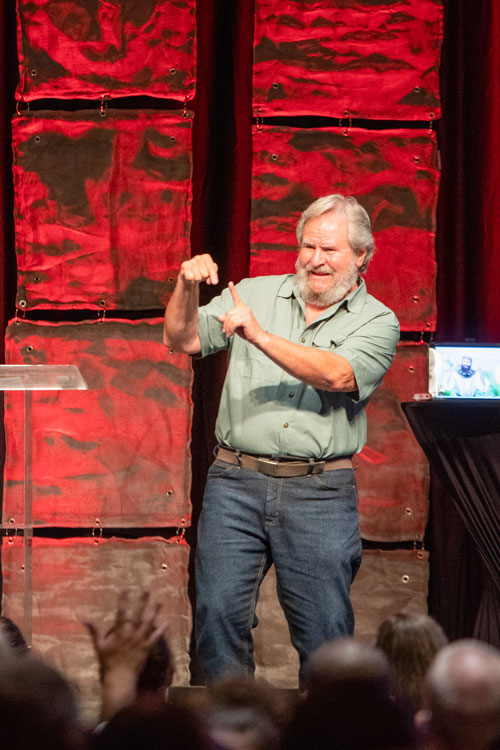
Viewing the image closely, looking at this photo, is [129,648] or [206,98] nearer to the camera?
[129,648]

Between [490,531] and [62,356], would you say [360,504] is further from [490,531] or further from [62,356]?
[62,356]

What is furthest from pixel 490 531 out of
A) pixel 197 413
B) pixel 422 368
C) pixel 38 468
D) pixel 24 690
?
pixel 24 690

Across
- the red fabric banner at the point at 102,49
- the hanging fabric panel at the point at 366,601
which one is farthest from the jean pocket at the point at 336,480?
the red fabric banner at the point at 102,49

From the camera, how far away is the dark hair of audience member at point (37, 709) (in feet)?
1.93

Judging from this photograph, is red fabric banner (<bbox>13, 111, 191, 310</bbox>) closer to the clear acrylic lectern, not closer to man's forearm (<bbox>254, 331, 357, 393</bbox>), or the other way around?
man's forearm (<bbox>254, 331, 357, 393</bbox>)

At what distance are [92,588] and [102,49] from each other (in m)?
1.93

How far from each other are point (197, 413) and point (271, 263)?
0.60m

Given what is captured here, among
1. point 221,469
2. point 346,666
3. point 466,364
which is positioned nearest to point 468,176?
point 466,364

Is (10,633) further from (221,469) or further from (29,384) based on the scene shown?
(221,469)

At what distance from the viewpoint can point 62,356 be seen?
306 centimetres

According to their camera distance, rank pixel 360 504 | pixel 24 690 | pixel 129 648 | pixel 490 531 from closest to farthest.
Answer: pixel 24 690 < pixel 129 648 < pixel 490 531 < pixel 360 504

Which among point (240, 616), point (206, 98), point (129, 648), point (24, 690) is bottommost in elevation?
point (240, 616)

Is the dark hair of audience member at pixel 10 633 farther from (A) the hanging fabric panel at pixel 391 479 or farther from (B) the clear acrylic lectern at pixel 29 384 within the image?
(A) the hanging fabric panel at pixel 391 479

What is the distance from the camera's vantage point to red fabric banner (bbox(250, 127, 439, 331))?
9.91 feet
